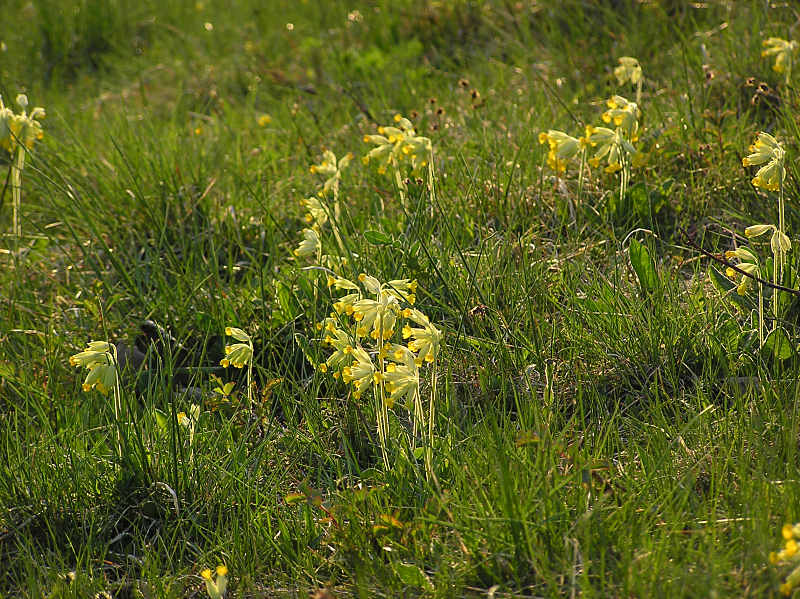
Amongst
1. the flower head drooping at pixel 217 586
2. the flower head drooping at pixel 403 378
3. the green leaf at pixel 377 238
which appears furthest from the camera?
the green leaf at pixel 377 238

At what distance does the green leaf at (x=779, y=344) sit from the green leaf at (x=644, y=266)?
0.38 m

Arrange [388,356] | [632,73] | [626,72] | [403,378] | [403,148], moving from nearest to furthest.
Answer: [403,378]
[388,356]
[403,148]
[632,73]
[626,72]

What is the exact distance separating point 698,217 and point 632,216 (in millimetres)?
277

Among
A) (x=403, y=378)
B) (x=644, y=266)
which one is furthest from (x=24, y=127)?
(x=644, y=266)

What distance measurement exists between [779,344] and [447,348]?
2.95 feet

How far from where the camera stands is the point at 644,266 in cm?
254

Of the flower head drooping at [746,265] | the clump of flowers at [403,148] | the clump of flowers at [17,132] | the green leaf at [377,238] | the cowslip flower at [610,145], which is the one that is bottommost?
the flower head drooping at [746,265]

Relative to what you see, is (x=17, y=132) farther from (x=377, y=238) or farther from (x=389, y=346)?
(x=389, y=346)

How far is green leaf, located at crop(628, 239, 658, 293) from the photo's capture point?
8.24 feet

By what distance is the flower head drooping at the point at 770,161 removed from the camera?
2266 millimetres

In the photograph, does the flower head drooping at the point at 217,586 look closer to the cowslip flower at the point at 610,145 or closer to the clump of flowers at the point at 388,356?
the clump of flowers at the point at 388,356

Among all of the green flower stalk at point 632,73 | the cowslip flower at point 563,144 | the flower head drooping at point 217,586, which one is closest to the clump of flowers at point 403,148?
the cowslip flower at point 563,144

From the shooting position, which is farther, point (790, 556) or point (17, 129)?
point (17, 129)

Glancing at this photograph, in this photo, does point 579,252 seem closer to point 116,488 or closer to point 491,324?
point 491,324
